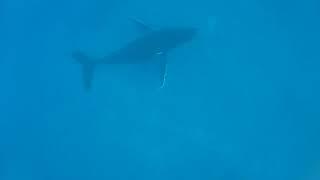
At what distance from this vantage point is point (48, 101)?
289 inches

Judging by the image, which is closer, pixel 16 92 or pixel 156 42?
pixel 156 42

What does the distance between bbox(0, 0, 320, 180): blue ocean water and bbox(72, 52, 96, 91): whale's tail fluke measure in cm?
13

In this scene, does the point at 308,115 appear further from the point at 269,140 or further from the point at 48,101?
the point at 48,101

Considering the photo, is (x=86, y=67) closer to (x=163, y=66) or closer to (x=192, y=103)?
(x=163, y=66)

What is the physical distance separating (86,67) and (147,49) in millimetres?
909

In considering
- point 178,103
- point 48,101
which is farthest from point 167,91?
point 48,101

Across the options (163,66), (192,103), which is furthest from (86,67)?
(192,103)

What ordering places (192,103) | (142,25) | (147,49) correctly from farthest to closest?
1. (192,103)
2. (142,25)
3. (147,49)

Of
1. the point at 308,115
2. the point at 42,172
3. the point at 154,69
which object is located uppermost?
the point at 154,69

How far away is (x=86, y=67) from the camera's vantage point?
7.06 metres

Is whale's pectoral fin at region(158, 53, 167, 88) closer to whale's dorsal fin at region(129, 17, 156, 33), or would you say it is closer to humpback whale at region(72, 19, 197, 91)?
humpback whale at region(72, 19, 197, 91)

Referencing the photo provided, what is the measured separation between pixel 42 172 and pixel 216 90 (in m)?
2.57

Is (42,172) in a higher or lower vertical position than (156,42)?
lower

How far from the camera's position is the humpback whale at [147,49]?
6652mm
